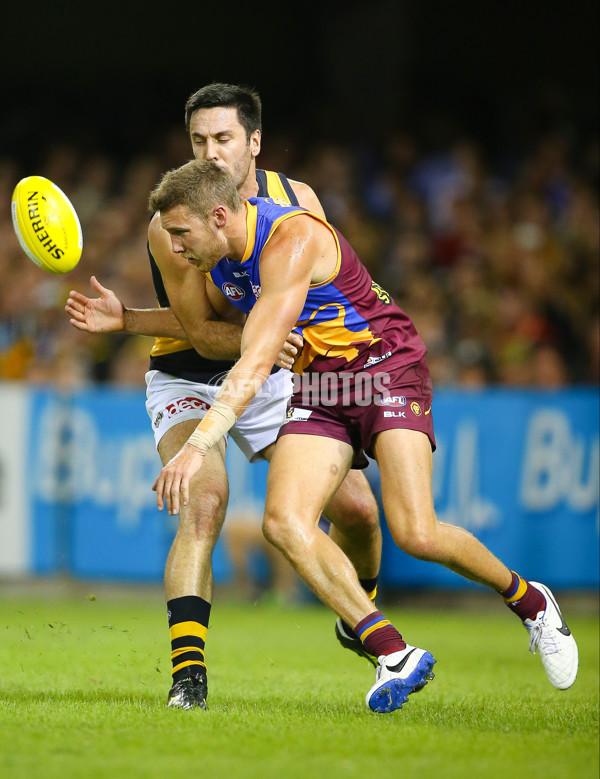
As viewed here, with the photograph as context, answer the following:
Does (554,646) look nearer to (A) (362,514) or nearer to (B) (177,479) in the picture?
(A) (362,514)

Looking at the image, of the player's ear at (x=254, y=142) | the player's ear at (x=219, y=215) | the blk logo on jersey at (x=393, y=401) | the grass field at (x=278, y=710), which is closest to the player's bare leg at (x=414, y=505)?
the blk logo on jersey at (x=393, y=401)

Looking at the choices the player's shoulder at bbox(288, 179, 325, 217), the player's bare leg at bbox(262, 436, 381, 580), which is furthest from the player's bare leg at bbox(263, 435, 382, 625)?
the player's shoulder at bbox(288, 179, 325, 217)

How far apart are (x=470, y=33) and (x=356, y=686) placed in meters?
12.8

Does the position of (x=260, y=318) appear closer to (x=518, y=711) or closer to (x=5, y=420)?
(x=518, y=711)

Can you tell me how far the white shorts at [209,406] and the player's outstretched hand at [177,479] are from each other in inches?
44.2

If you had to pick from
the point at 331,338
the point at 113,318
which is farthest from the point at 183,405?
the point at 331,338

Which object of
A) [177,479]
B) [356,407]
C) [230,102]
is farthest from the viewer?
[230,102]

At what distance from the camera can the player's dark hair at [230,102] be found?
19.2 ft

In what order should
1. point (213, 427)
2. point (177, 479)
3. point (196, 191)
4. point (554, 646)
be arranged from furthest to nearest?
1. point (554, 646)
2. point (196, 191)
3. point (213, 427)
4. point (177, 479)

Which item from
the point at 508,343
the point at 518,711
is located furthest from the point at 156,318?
the point at 508,343

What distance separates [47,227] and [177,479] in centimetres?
177

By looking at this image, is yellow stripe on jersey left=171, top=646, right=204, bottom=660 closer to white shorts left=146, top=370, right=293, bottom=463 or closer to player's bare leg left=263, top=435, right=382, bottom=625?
player's bare leg left=263, top=435, right=382, bottom=625

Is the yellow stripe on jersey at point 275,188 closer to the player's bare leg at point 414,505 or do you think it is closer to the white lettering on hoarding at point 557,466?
the player's bare leg at point 414,505

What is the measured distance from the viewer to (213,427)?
4.72 m
